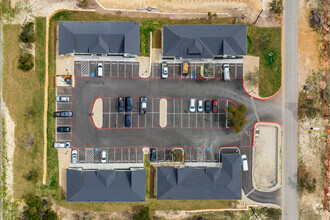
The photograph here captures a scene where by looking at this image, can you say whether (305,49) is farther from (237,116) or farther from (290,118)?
(237,116)

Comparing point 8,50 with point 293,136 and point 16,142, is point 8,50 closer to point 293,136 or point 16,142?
point 16,142

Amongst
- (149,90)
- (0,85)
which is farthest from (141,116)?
(0,85)

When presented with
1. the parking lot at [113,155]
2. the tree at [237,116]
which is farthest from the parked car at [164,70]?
the parking lot at [113,155]

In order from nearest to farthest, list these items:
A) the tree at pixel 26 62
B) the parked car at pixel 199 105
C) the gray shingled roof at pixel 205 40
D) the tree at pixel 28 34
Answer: the gray shingled roof at pixel 205 40 < the tree at pixel 26 62 < the tree at pixel 28 34 < the parked car at pixel 199 105

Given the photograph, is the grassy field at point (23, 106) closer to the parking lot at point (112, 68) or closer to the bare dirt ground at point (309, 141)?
the parking lot at point (112, 68)

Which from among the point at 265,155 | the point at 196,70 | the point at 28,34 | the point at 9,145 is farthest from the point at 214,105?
the point at 9,145

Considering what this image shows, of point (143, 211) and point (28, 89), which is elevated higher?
point (28, 89)
